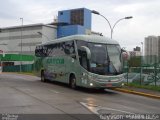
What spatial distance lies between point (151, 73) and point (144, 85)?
1.01 meters

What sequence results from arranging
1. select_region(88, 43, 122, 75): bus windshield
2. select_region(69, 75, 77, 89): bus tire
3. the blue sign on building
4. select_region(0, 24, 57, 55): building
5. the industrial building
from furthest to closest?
select_region(0, 24, 57, 55): building < the industrial building < the blue sign on building < select_region(69, 75, 77, 89): bus tire < select_region(88, 43, 122, 75): bus windshield

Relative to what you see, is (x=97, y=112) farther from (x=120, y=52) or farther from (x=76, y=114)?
(x=120, y=52)

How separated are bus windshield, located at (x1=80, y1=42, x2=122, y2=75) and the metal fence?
5.07 meters

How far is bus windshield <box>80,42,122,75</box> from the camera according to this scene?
21812mm

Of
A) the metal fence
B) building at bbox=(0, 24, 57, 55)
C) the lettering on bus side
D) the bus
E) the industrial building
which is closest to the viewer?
the bus

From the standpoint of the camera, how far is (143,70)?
28.3m


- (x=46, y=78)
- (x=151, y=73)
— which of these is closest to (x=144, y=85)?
(x=151, y=73)

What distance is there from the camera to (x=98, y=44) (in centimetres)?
2258

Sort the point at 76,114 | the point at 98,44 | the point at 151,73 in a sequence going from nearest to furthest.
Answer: the point at 76,114 < the point at 98,44 < the point at 151,73

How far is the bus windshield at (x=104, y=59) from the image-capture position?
21.8m

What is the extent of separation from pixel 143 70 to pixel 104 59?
7.18m

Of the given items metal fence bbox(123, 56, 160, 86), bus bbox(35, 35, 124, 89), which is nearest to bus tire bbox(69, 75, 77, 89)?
bus bbox(35, 35, 124, 89)

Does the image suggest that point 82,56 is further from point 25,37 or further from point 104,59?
point 25,37

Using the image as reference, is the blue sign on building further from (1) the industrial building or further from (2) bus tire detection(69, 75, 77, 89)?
(2) bus tire detection(69, 75, 77, 89)
